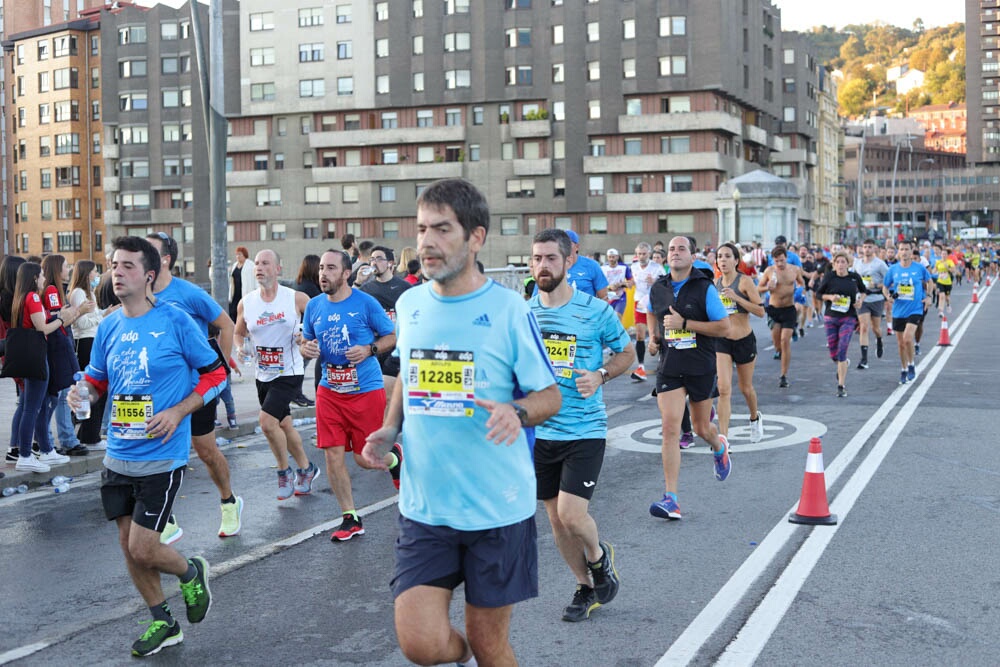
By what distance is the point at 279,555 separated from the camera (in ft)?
23.5

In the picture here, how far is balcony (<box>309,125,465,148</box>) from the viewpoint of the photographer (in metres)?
74.5

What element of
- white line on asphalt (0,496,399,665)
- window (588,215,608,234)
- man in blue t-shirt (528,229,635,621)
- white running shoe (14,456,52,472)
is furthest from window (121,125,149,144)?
man in blue t-shirt (528,229,635,621)

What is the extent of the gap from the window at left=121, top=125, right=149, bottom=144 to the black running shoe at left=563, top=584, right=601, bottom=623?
8290 centimetres

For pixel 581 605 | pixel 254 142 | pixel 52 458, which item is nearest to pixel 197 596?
pixel 581 605

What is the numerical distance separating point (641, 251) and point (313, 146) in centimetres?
6314

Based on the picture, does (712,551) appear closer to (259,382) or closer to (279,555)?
(279,555)

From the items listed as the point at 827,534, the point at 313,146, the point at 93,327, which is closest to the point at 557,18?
the point at 313,146

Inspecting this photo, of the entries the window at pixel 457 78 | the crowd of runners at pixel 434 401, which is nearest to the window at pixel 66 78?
the window at pixel 457 78

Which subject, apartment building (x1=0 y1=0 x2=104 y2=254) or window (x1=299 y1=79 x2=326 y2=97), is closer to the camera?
window (x1=299 y1=79 x2=326 y2=97)

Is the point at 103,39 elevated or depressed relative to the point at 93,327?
elevated

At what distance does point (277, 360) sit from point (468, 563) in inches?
208

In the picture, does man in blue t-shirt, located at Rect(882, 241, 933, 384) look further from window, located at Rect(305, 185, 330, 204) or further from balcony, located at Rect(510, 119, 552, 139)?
window, located at Rect(305, 185, 330, 204)

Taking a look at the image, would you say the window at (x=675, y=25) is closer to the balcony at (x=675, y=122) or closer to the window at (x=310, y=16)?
the balcony at (x=675, y=122)

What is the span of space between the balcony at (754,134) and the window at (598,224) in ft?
40.3
